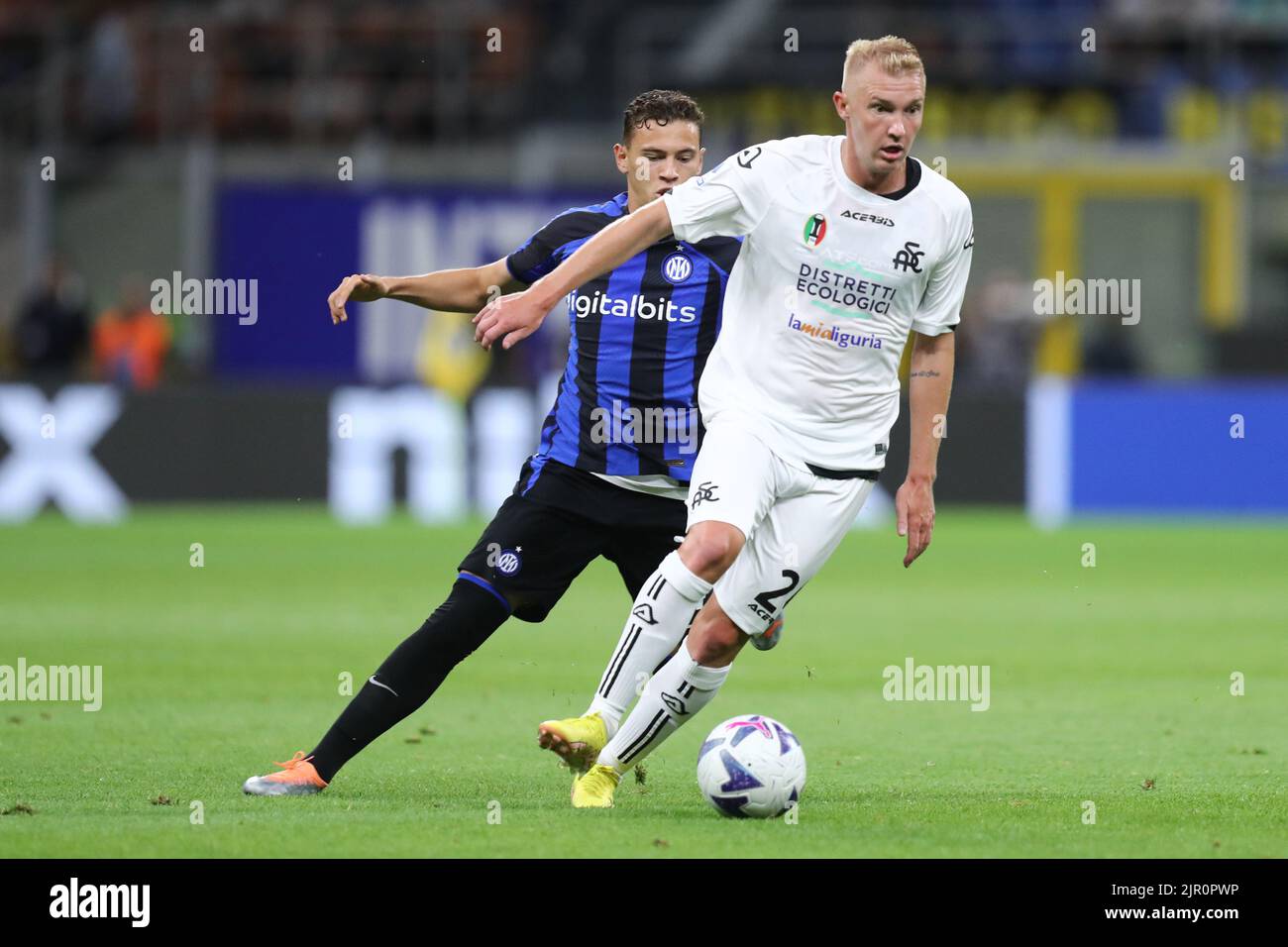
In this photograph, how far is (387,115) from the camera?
2566cm

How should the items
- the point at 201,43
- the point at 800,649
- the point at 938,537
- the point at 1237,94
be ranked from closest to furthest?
the point at 800,649
the point at 938,537
the point at 201,43
the point at 1237,94

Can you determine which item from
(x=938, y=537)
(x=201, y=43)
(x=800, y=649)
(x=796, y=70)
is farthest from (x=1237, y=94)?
(x=800, y=649)

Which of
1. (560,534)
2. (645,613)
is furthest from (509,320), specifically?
(560,534)

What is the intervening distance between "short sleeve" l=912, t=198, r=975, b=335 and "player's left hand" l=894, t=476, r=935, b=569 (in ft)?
1.72

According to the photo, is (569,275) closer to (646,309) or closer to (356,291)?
(356,291)

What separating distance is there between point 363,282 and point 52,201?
1974cm

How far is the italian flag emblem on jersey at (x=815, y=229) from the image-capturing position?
688 centimetres

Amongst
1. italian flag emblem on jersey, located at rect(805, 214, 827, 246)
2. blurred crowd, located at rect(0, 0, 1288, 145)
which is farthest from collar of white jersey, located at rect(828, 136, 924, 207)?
blurred crowd, located at rect(0, 0, 1288, 145)

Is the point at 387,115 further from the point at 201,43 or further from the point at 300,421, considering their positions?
the point at 300,421

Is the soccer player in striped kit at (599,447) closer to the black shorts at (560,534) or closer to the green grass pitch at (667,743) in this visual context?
the black shorts at (560,534)

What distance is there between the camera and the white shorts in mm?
6793

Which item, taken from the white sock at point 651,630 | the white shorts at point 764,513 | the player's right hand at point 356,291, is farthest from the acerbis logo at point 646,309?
the white sock at point 651,630

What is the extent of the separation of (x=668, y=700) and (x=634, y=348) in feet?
4.49

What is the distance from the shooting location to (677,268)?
7.66m
